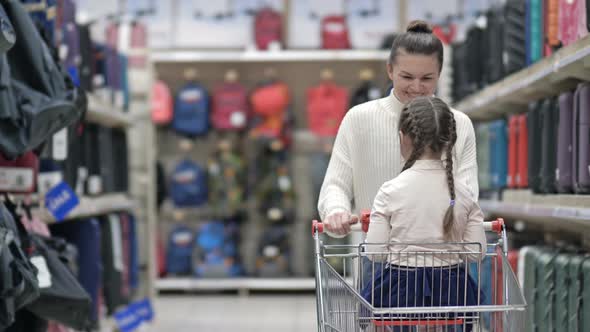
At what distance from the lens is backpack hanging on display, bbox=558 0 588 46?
10.1 feet

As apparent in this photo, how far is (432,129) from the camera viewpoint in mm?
1880

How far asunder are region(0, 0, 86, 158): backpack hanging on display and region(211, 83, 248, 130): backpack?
4640 millimetres

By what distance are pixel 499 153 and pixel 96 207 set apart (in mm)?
2198

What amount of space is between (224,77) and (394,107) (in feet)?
20.5

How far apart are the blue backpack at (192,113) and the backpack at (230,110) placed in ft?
0.31

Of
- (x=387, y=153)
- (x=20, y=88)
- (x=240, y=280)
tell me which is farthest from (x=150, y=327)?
(x=387, y=153)

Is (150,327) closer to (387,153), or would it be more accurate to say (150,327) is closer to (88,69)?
(88,69)

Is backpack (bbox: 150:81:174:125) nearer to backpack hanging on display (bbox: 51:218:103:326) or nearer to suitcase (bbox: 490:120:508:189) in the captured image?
backpack hanging on display (bbox: 51:218:103:326)

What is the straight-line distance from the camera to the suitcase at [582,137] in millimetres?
3109

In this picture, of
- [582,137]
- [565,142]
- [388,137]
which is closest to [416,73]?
[388,137]

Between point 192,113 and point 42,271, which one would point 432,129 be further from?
point 192,113

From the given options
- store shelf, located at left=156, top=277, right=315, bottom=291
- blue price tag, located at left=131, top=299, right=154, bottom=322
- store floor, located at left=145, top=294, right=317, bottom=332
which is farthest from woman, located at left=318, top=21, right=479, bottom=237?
store shelf, located at left=156, top=277, right=315, bottom=291

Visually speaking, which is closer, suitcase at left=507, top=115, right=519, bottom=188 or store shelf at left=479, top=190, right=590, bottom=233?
store shelf at left=479, top=190, right=590, bottom=233

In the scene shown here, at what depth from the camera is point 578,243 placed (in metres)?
4.25
